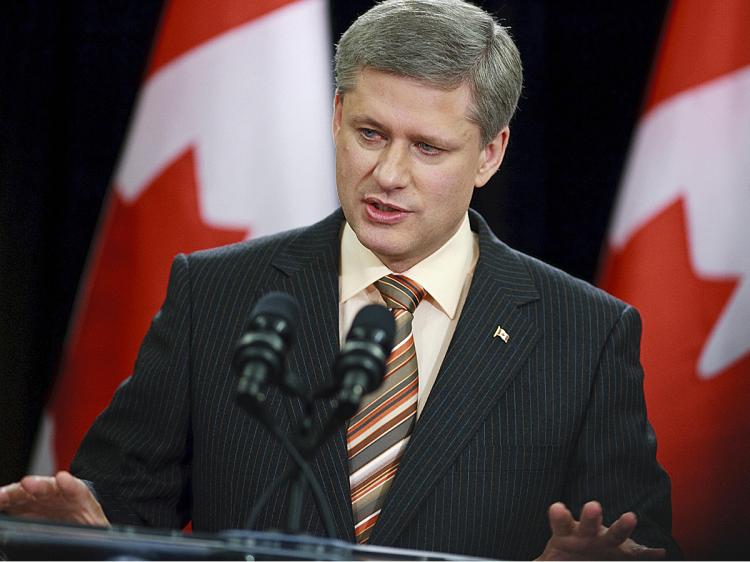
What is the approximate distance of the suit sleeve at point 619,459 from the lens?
2.00m

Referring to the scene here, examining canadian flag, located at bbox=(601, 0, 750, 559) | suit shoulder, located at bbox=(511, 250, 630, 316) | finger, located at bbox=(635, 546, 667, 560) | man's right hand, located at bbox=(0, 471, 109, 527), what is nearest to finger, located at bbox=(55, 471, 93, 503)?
man's right hand, located at bbox=(0, 471, 109, 527)

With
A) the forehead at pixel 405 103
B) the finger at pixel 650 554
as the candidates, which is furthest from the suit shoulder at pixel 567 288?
the finger at pixel 650 554

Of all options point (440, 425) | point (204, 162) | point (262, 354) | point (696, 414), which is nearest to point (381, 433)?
point (440, 425)

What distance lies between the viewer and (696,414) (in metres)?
2.70

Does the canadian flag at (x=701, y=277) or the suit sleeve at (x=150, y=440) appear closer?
the suit sleeve at (x=150, y=440)

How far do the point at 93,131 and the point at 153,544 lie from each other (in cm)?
226

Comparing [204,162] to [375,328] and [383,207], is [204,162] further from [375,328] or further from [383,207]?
[375,328]

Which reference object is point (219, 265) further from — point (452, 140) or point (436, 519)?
point (436, 519)

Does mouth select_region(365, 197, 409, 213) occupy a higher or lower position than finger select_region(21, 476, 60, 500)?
higher

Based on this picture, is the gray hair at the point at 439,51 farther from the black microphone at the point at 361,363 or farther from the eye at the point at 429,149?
the black microphone at the point at 361,363

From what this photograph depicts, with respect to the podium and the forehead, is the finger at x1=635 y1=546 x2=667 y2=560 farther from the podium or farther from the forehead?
the forehead

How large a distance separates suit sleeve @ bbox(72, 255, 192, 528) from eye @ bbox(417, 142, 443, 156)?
565 mm

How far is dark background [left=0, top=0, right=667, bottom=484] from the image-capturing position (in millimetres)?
3232

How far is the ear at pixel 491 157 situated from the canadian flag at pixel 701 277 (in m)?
0.72
